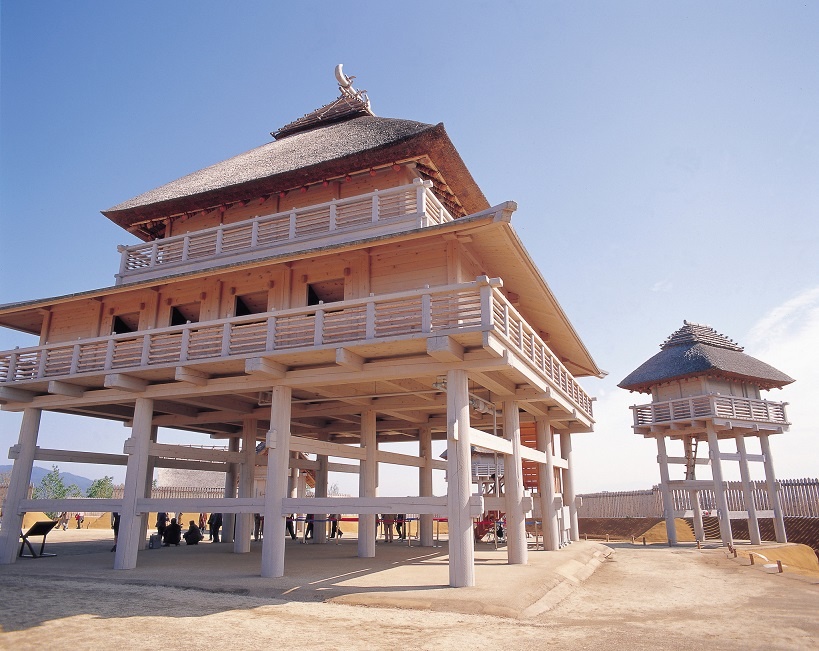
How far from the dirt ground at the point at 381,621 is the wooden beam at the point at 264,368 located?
14.9 feet

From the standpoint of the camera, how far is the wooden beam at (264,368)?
13.2 meters

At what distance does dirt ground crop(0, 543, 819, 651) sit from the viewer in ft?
25.6

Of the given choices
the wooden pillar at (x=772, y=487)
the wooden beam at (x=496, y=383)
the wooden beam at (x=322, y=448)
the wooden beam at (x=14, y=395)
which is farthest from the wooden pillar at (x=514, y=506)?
the wooden pillar at (x=772, y=487)

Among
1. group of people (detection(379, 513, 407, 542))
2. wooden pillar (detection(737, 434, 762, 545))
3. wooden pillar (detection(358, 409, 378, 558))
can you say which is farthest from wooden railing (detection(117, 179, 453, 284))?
wooden pillar (detection(737, 434, 762, 545))

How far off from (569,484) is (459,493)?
1307 cm

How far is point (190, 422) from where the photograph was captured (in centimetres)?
1970

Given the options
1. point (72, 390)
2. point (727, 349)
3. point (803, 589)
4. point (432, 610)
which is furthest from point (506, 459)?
point (727, 349)

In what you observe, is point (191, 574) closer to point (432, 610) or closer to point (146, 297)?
point (432, 610)

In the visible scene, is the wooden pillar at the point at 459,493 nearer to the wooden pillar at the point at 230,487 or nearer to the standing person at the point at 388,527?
the wooden pillar at the point at 230,487

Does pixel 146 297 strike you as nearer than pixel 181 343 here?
No

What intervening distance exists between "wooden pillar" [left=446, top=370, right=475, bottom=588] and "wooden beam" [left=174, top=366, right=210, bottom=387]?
6409 millimetres

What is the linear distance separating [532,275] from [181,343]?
28.9 feet

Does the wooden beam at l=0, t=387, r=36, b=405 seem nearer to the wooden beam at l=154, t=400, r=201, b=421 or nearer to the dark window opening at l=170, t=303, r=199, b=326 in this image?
the wooden beam at l=154, t=400, r=201, b=421

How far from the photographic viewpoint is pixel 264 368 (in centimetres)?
1333
